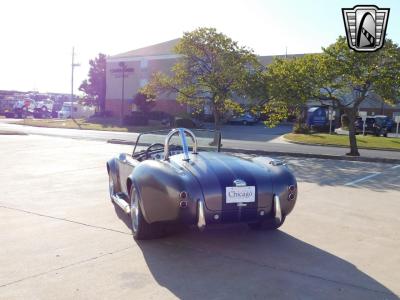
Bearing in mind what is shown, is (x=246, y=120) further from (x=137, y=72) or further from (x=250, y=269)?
(x=250, y=269)

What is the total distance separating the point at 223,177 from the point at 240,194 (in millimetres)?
250

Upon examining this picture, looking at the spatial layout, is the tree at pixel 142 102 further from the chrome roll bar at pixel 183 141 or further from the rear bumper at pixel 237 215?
the rear bumper at pixel 237 215

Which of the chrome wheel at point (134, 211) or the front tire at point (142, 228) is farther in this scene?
the chrome wheel at point (134, 211)

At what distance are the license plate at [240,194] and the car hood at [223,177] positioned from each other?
37 millimetres

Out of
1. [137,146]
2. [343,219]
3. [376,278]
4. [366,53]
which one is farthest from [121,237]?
[366,53]

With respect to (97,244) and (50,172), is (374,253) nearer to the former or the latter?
(97,244)

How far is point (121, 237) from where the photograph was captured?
17.2ft

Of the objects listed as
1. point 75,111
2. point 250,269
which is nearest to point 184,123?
point 75,111

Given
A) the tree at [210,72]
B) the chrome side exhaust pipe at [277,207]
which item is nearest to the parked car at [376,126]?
the tree at [210,72]

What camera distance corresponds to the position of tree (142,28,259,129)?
2319 centimetres

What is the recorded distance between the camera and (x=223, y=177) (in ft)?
15.5

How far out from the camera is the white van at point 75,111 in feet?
197

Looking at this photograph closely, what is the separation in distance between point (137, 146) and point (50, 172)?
14.8 feet

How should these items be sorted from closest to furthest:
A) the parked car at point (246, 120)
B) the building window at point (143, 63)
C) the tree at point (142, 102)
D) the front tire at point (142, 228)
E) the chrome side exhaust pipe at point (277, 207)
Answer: the chrome side exhaust pipe at point (277, 207)
the front tire at point (142, 228)
the parked car at point (246, 120)
the tree at point (142, 102)
the building window at point (143, 63)
